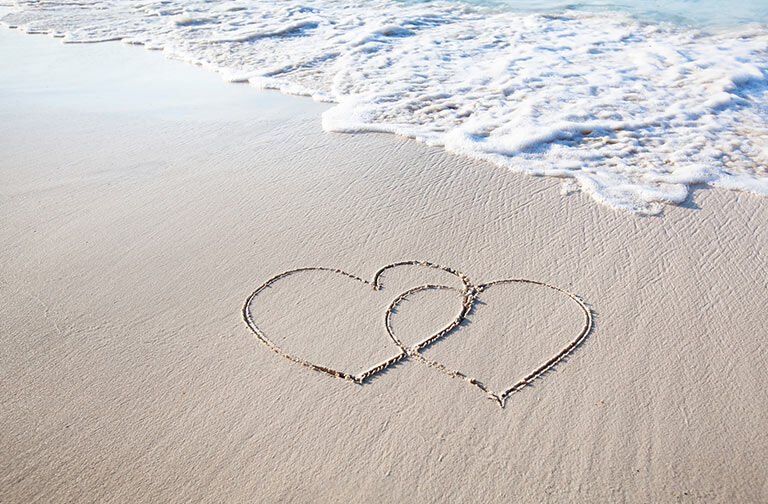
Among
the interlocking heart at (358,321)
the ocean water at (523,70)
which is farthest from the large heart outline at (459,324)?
the ocean water at (523,70)

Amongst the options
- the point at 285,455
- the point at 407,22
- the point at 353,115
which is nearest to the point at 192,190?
the point at 353,115

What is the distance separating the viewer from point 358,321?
2715 mm

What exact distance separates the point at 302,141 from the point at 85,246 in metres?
1.78

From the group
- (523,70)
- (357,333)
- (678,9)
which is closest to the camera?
(357,333)

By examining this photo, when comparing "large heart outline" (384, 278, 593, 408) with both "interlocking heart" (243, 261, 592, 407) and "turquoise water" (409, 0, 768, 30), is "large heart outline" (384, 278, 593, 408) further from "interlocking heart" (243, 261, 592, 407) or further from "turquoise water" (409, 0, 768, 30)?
"turquoise water" (409, 0, 768, 30)

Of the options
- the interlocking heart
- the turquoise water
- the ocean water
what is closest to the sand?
the interlocking heart

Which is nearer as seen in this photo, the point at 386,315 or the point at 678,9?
the point at 386,315

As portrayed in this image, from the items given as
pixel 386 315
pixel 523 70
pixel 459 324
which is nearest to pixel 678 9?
pixel 523 70

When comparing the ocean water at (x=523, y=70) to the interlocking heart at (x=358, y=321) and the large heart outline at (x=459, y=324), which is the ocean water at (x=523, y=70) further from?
the interlocking heart at (x=358, y=321)

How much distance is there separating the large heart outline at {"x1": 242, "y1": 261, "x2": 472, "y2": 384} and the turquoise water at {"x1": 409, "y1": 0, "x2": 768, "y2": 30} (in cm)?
647

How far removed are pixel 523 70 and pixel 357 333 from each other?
4.16 m

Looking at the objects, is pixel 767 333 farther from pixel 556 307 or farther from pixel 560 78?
pixel 560 78

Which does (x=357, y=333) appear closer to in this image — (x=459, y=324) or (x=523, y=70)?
(x=459, y=324)

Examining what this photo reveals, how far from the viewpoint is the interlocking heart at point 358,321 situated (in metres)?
2.46
